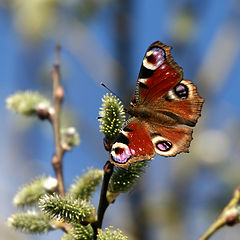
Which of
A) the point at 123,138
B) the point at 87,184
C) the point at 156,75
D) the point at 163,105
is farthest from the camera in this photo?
the point at 163,105

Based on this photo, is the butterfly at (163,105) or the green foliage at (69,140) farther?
the green foliage at (69,140)

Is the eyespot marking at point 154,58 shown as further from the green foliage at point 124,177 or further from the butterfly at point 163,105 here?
the green foliage at point 124,177

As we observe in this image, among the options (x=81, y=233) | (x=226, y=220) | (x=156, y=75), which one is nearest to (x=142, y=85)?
(x=156, y=75)

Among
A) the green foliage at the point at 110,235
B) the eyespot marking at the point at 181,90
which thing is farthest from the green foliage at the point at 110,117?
the eyespot marking at the point at 181,90

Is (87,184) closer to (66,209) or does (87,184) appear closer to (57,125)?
(66,209)

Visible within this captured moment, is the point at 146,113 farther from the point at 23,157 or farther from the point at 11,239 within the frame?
the point at 23,157

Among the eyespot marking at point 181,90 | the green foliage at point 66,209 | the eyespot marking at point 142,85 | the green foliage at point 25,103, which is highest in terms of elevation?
the green foliage at point 25,103

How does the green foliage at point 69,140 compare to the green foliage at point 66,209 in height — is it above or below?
above
